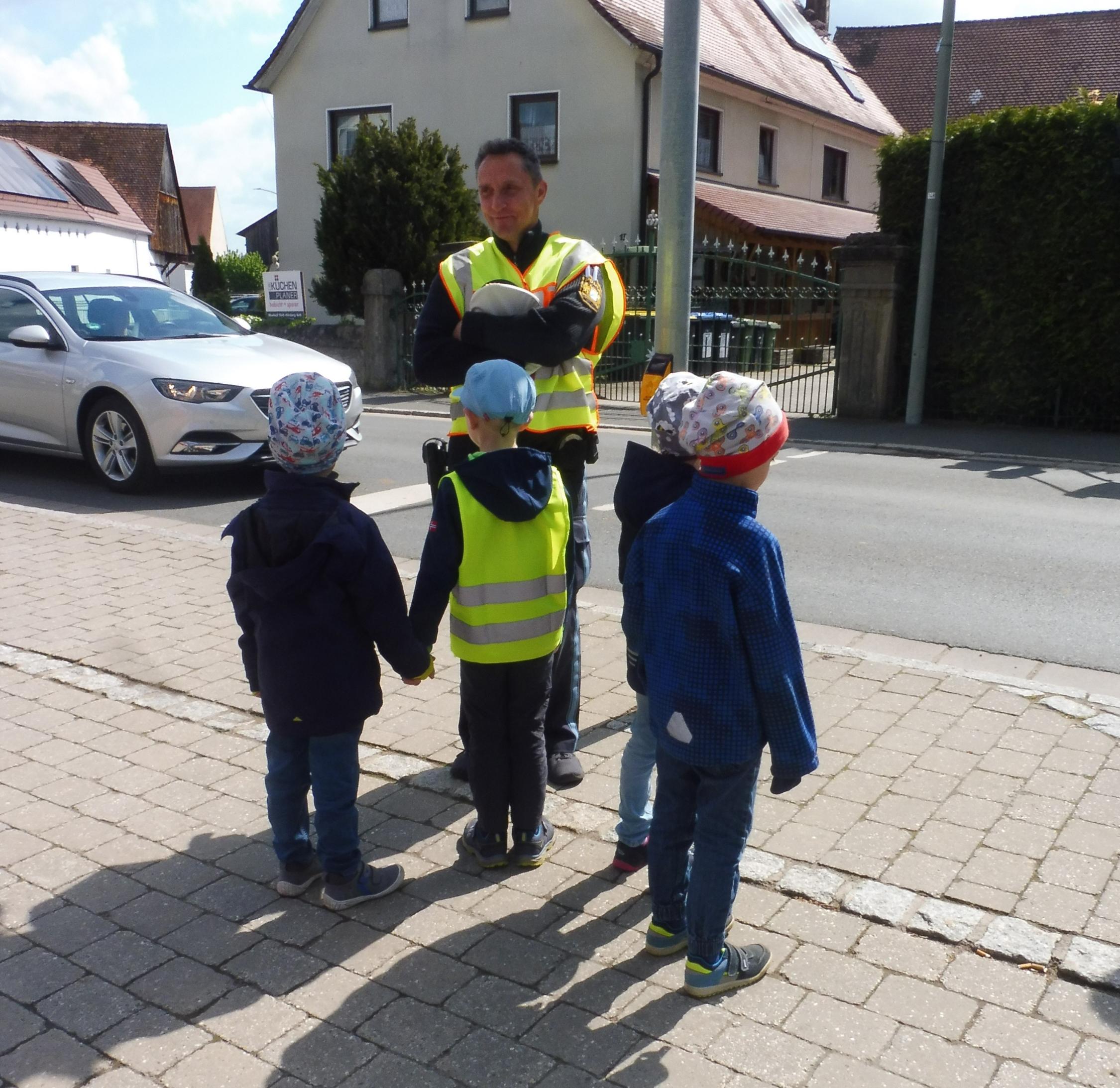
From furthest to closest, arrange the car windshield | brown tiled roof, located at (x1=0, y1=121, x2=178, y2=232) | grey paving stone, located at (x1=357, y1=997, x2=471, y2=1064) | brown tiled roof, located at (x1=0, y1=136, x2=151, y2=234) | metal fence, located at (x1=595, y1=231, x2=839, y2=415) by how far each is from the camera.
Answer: brown tiled roof, located at (x1=0, y1=121, x2=178, y2=232)
brown tiled roof, located at (x1=0, y1=136, x2=151, y2=234)
metal fence, located at (x1=595, y1=231, x2=839, y2=415)
the car windshield
grey paving stone, located at (x1=357, y1=997, x2=471, y2=1064)

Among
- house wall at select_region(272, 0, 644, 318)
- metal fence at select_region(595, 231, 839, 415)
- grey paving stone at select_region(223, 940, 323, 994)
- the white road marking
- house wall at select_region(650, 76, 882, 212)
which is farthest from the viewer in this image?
house wall at select_region(650, 76, 882, 212)

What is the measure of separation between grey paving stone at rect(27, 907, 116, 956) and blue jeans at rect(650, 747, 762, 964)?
1.55 m

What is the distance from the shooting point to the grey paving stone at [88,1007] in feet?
9.14

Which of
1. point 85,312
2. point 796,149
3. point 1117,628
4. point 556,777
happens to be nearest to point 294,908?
point 556,777

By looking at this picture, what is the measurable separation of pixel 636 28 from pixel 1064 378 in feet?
46.1

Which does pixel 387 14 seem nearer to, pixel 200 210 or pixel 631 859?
pixel 631 859

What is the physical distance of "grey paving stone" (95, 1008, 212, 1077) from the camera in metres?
2.66

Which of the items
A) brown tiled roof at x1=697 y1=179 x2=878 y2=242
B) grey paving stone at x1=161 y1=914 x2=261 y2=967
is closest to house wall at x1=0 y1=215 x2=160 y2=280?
brown tiled roof at x1=697 y1=179 x2=878 y2=242

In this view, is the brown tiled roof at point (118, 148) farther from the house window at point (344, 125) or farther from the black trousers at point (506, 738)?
the black trousers at point (506, 738)

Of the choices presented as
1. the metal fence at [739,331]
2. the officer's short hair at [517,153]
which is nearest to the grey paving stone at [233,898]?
the officer's short hair at [517,153]

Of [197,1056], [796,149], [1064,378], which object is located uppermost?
[796,149]

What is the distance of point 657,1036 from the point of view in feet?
8.92

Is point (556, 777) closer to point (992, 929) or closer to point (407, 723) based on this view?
point (407, 723)

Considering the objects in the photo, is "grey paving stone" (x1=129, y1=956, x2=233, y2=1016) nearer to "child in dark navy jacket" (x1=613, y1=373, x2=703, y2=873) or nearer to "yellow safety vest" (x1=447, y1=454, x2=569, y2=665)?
"yellow safety vest" (x1=447, y1=454, x2=569, y2=665)
